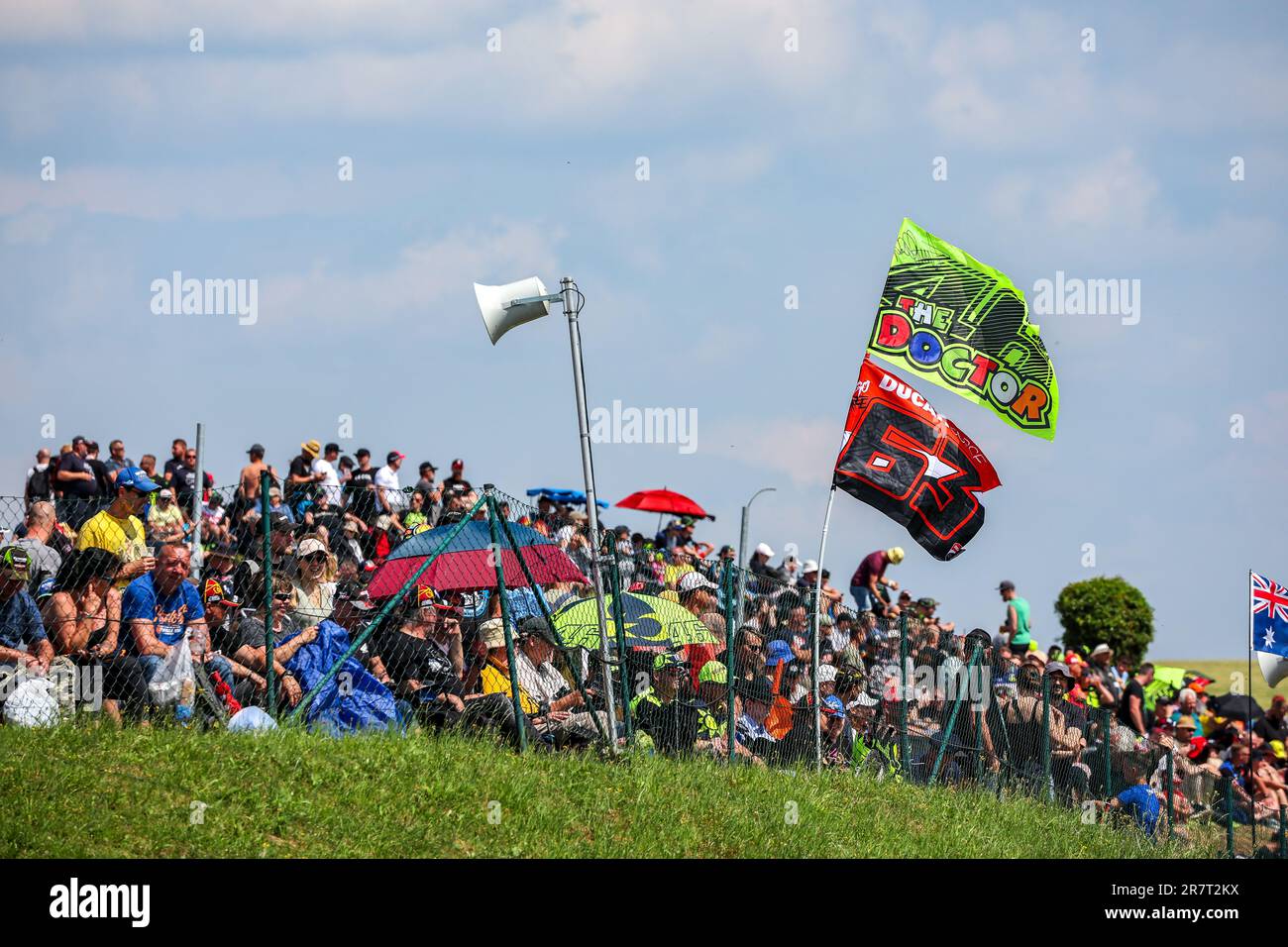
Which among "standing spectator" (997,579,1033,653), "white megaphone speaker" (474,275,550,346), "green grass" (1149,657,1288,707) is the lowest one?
"green grass" (1149,657,1288,707)

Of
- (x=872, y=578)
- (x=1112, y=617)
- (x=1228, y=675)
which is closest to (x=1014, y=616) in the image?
(x=872, y=578)

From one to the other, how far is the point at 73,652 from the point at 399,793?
7.02ft

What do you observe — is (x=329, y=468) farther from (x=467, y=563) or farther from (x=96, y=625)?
(x=96, y=625)

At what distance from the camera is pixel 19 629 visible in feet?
29.3

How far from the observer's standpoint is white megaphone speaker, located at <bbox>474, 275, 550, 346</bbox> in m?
11.0

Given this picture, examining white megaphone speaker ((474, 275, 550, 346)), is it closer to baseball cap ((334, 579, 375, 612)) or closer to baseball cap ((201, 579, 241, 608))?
baseball cap ((334, 579, 375, 612))

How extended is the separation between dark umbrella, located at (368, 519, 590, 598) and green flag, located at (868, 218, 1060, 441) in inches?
168

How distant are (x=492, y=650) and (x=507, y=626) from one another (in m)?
0.50

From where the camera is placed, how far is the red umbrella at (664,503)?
25062 millimetres

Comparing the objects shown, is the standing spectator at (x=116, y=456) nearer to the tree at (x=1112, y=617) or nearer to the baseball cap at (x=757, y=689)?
the baseball cap at (x=757, y=689)

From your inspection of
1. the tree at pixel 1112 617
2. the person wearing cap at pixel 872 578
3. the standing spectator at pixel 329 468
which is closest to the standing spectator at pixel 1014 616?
the person wearing cap at pixel 872 578
